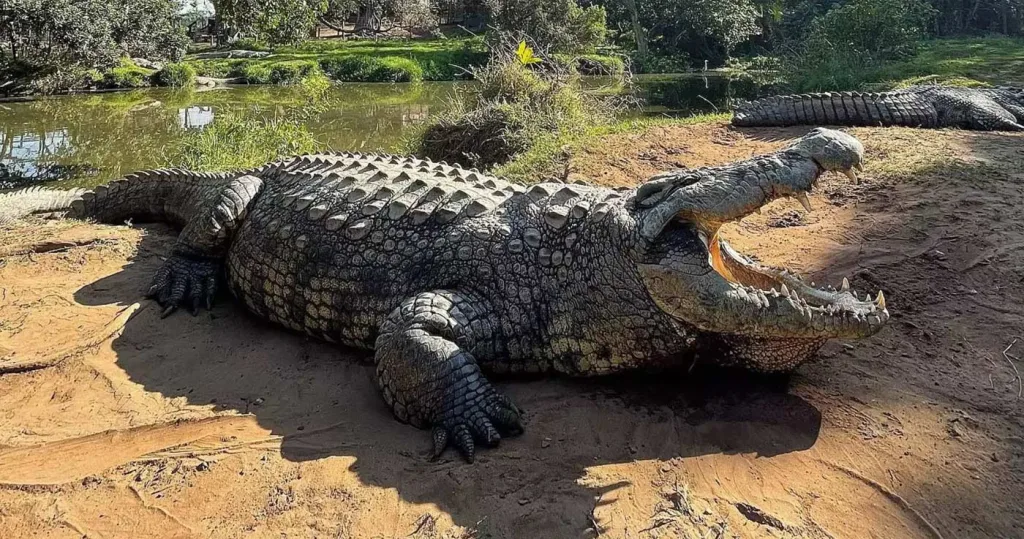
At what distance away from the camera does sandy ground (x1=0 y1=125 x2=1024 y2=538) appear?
247cm

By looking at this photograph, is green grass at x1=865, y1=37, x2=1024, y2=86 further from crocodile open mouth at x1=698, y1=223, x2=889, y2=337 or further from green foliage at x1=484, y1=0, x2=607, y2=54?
green foliage at x1=484, y1=0, x2=607, y2=54

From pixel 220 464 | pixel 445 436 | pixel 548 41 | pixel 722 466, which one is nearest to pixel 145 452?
pixel 220 464

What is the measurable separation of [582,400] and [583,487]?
2.05ft

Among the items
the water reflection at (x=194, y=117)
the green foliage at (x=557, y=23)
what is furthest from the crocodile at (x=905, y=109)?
the green foliage at (x=557, y=23)

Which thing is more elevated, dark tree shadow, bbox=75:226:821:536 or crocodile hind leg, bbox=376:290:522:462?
crocodile hind leg, bbox=376:290:522:462

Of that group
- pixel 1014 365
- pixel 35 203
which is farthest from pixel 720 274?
pixel 35 203

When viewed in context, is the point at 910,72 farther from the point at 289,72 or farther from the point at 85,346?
the point at 289,72

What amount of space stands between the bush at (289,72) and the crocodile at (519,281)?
26612 mm

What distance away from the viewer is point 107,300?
15.0 feet

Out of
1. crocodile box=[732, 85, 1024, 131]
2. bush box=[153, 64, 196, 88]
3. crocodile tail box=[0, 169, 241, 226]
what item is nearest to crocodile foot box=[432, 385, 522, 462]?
crocodile tail box=[0, 169, 241, 226]

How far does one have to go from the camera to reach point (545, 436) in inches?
116

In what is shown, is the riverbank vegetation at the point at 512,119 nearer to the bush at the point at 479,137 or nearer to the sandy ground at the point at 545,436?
the bush at the point at 479,137

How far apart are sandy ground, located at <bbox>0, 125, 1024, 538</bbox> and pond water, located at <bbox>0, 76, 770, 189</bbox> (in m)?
7.82

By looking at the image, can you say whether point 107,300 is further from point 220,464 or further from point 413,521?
point 413,521
